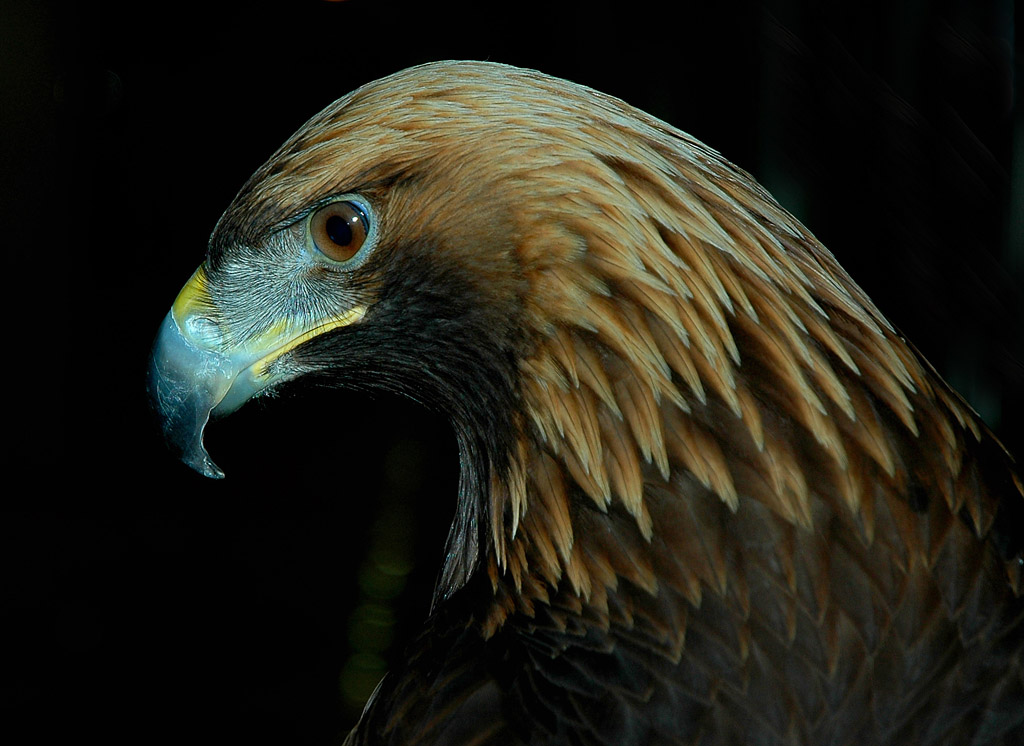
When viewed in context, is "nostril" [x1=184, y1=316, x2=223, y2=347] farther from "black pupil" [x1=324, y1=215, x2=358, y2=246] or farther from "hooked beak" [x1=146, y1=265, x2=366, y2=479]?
"black pupil" [x1=324, y1=215, x2=358, y2=246]

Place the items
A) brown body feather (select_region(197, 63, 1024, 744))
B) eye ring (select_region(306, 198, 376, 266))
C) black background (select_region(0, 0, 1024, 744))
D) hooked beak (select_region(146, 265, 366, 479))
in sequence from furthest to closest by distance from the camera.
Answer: black background (select_region(0, 0, 1024, 744))
hooked beak (select_region(146, 265, 366, 479))
eye ring (select_region(306, 198, 376, 266))
brown body feather (select_region(197, 63, 1024, 744))

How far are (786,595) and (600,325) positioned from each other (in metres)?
0.45

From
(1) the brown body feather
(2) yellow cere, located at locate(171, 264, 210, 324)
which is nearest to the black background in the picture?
(1) the brown body feather

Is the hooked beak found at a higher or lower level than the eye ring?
lower

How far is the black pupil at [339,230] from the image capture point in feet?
4.48

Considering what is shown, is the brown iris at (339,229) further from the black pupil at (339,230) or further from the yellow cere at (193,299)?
the yellow cere at (193,299)

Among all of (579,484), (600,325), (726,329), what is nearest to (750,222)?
(726,329)

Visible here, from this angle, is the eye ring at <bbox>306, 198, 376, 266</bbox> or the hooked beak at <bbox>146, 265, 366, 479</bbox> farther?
the hooked beak at <bbox>146, 265, 366, 479</bbox>

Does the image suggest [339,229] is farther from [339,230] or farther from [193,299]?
[193,299]

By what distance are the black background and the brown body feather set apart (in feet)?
4.62

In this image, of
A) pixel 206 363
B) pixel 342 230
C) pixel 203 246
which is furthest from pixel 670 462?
pixel 203 246

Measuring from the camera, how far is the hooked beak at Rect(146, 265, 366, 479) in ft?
4.78

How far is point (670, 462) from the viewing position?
1.24 metres

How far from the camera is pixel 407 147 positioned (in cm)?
131
